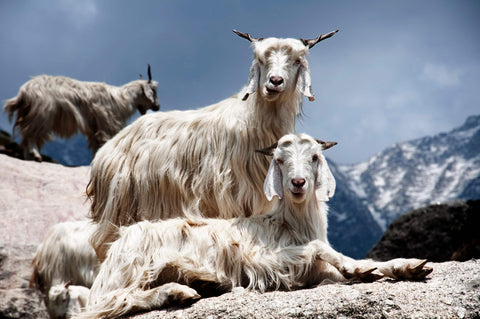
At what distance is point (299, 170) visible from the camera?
4.76 metres

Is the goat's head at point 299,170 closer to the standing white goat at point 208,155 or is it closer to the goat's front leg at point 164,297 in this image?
the standing white goat at point 208,155

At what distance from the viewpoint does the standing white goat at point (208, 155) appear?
5.55 m

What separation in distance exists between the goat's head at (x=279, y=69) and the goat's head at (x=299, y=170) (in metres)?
0.58

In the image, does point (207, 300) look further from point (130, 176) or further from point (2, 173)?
point (2, 173)

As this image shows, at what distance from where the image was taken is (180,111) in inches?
259

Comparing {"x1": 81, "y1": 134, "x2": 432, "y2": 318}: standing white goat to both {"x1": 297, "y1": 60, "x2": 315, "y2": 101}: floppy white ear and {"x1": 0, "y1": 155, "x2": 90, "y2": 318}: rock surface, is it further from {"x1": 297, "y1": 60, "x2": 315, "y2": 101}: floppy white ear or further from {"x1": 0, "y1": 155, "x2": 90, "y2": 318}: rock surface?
{"x1": 0, "y1": 155, "x2": 90, "y2": 318}: rock surface

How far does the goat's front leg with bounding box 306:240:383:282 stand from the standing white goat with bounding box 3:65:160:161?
29.6ft

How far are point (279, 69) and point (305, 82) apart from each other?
273mm

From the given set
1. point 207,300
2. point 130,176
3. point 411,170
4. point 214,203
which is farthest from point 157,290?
point 411,170

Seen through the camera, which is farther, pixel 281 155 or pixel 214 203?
pixel 214 203

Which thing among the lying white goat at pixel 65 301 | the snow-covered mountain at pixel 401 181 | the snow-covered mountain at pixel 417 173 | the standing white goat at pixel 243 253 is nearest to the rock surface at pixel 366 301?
the standing white goat at pixel 243 253

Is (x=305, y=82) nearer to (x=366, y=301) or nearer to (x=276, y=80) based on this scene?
(x=276, y=80)

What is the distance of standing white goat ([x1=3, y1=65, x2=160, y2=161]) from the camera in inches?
486

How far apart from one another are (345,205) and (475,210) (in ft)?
445
